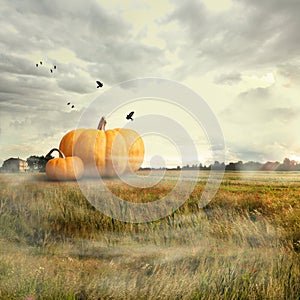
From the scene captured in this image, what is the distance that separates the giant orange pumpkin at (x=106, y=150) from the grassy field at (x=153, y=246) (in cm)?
94

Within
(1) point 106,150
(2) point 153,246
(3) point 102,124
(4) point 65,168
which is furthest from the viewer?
(3) point 102,124

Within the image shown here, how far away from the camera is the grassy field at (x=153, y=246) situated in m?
4.83

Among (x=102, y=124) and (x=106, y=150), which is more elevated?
(x=102, y=124)

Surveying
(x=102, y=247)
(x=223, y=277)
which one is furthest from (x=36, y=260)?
(x=223, y=277)

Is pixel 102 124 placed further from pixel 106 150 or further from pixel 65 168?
pixel 65 168

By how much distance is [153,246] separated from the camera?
20.6ft

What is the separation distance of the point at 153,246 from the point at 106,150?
4.16m

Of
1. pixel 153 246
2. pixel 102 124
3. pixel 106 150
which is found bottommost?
pixel 153 246

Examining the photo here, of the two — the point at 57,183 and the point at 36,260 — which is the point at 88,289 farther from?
the point at 57,183

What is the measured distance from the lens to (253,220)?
696cm

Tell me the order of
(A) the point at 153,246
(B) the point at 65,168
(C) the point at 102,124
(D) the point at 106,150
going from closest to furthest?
(A) the point at 153,246 < (B) the point at 65,168 < (D) the point at 106,150 < (C) the point at 102,124

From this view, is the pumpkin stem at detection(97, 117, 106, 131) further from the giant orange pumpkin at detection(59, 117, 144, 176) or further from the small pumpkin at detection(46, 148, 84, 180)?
the small pumpkin at detection(46, 148, 84, 180)

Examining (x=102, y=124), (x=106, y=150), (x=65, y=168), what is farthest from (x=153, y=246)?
(x=102, y=124)

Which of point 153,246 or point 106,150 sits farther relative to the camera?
point 106,150
